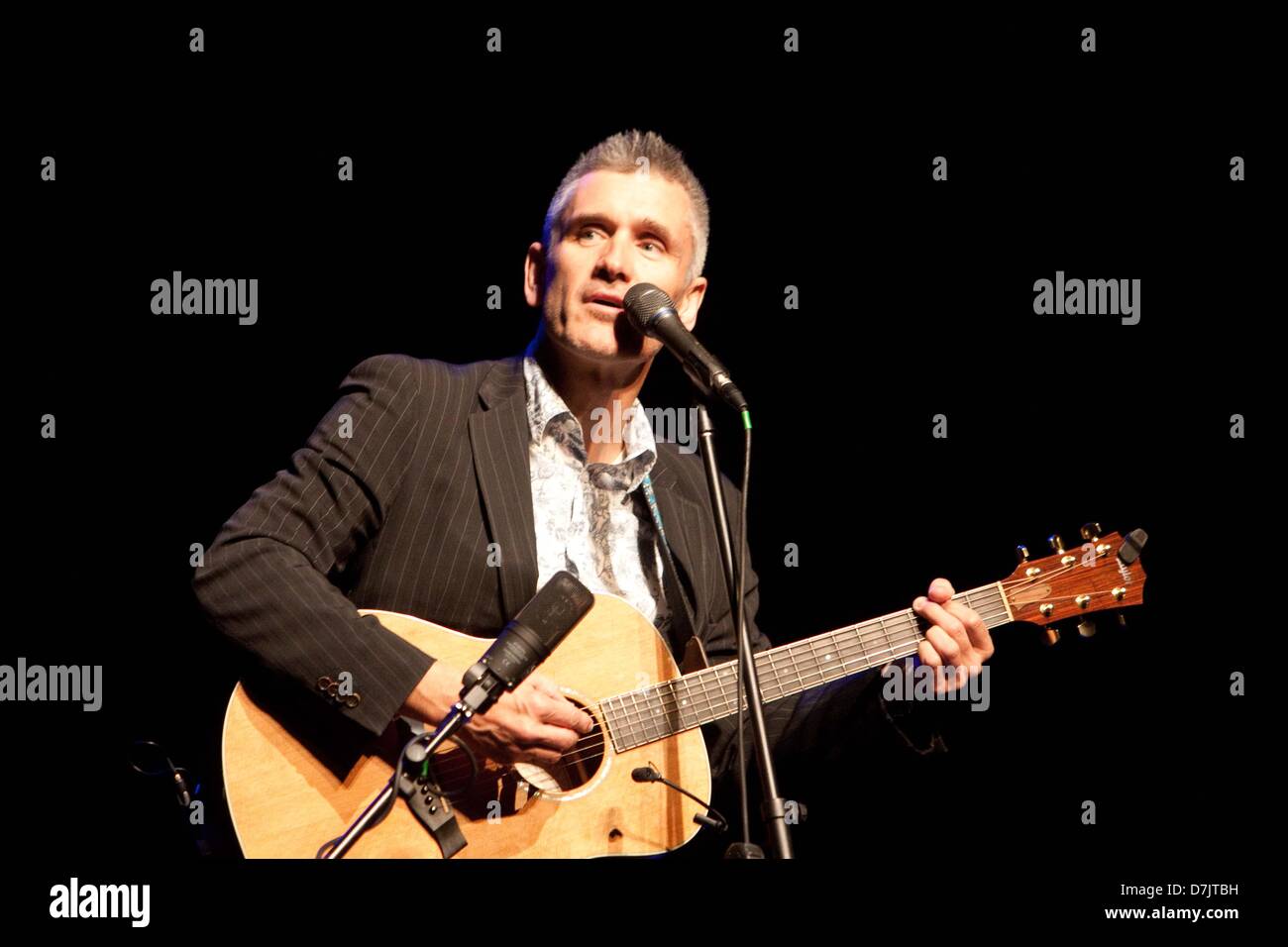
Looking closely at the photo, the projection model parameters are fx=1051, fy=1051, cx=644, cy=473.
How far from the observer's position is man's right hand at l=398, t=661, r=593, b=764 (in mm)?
2572

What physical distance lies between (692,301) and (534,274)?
20.9 inches

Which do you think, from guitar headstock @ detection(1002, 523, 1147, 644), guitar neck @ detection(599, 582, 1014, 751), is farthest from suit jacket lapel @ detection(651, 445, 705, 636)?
guitar headstock @ detection(1002, 523, 1147, 644)

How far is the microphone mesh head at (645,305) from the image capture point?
255 centimetres

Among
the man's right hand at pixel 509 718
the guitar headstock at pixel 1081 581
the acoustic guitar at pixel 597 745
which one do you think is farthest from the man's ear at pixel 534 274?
the guitar headstock at pixel 1081 581

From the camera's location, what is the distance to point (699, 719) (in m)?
2.90

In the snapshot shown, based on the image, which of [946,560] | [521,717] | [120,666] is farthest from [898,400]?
[120,666]

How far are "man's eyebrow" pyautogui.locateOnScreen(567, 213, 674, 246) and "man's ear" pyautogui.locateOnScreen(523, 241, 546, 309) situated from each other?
20 cm

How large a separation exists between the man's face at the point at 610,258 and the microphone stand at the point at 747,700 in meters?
0.93

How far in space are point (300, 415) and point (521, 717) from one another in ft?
4.98

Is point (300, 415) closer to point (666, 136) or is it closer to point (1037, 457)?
point (666, 136)

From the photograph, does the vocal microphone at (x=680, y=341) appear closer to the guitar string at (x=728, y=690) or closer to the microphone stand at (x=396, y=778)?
the microphone stand at (x=396, y=778)

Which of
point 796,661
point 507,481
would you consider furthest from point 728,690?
point 507,481

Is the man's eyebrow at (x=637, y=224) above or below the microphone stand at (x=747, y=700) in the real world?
above

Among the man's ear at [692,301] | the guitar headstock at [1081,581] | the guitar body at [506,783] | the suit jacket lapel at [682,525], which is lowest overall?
the guitar body at [506,783]
